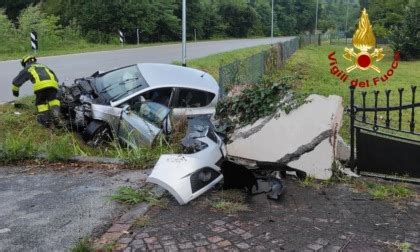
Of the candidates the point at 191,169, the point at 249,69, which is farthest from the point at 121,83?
the point at 191,169

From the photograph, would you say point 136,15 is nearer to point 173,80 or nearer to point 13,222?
point 173,80

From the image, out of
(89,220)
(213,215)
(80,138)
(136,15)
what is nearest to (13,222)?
(89,220)

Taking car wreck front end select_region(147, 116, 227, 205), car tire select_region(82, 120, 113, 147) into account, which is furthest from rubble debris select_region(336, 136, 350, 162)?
car tire select_region(82, 120, 113, 147)

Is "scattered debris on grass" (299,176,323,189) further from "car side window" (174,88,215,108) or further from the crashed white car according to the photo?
"car side window" (174,88,215,108)

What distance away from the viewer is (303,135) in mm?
5805

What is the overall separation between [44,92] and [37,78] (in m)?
0.30

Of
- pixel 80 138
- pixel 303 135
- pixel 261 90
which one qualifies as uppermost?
pixel 261 90

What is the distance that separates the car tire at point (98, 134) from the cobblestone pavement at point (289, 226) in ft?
13.1

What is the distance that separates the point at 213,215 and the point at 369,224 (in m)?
1.38

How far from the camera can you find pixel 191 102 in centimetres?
937

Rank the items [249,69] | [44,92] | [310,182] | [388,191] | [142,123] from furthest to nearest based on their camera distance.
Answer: [249,69] → [44,92] → [142,123] → [310,182] → [388,191]

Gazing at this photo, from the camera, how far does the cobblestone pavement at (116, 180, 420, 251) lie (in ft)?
13.0

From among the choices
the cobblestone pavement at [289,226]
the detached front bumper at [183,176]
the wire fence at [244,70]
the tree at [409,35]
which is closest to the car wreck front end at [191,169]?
the detached front bumper at [183,176]

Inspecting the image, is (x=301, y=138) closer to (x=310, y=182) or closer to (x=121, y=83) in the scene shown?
(x=310, y=182)
